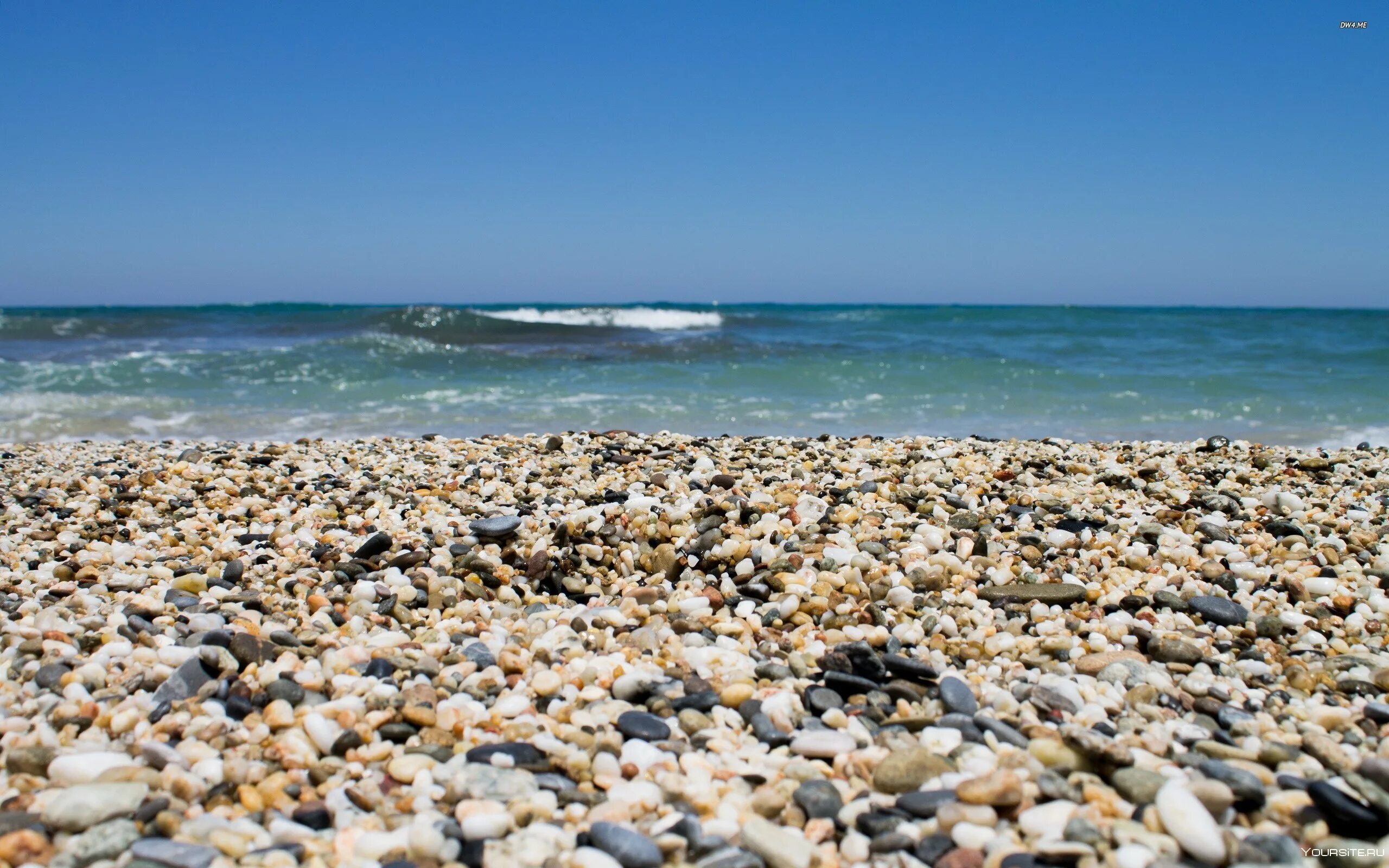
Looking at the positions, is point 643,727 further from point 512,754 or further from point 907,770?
point 907,770

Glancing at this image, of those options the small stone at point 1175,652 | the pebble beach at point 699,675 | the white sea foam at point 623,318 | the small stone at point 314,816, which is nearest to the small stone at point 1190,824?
the pebble beach at point 699,675

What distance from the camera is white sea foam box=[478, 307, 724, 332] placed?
28969 millimetres

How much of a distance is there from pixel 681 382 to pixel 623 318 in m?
20.5

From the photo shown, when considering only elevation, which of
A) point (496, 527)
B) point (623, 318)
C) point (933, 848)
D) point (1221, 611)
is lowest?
point (933, 848)

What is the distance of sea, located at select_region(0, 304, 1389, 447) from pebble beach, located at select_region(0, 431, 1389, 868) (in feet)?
15.6

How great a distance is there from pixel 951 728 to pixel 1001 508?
2.05 m

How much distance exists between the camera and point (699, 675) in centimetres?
248

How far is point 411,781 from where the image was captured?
1.96 m

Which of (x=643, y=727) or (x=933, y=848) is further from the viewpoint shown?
(x=643, y=727)

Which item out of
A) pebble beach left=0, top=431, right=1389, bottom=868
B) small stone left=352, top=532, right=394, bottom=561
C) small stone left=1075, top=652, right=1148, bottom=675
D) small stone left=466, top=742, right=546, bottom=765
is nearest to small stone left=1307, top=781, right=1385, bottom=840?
pebble beach left=0, top=431, right=1389, bottom=868

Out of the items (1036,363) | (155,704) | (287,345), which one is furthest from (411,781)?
(287,345)

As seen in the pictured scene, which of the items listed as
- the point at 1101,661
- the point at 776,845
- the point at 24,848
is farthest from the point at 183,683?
the point at 1101,661

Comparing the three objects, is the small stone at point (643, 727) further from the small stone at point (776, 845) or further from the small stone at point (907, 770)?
the small stone at point (907, 770)

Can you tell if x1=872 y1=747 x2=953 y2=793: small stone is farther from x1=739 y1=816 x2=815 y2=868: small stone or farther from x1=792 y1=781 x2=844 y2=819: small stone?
x1=739 y1=816 x2=815 y2=868: small stone
